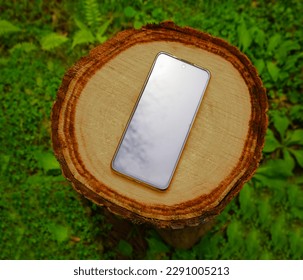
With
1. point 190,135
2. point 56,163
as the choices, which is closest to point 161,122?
point 190,135

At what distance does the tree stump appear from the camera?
8.27ft

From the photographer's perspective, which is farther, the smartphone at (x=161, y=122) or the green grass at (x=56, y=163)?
the green grass at (x=56, y=163)

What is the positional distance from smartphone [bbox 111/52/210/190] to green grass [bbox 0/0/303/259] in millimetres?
1547

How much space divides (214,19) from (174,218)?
2587 mm

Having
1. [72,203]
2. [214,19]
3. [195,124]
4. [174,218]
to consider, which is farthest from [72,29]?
[174,218]

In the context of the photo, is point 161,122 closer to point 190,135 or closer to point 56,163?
point 190,135

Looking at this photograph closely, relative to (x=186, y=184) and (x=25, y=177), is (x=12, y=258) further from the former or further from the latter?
(x=186, y=184)

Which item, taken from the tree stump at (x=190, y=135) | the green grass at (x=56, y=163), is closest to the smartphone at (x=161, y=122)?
the tree stump at (x=190, y=135)

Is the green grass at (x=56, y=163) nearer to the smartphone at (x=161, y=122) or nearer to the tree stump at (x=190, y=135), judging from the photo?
the tree stump at (x=190, y=135)

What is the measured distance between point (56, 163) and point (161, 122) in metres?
1.79

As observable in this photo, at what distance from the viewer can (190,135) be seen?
2.63 metres

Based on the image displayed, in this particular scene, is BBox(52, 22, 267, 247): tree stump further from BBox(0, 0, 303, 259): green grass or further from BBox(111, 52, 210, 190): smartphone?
BBox(0, 0, 303, 259): green grass

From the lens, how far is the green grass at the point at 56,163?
3.84 meters

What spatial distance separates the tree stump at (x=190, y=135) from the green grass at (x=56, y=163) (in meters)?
1.36
